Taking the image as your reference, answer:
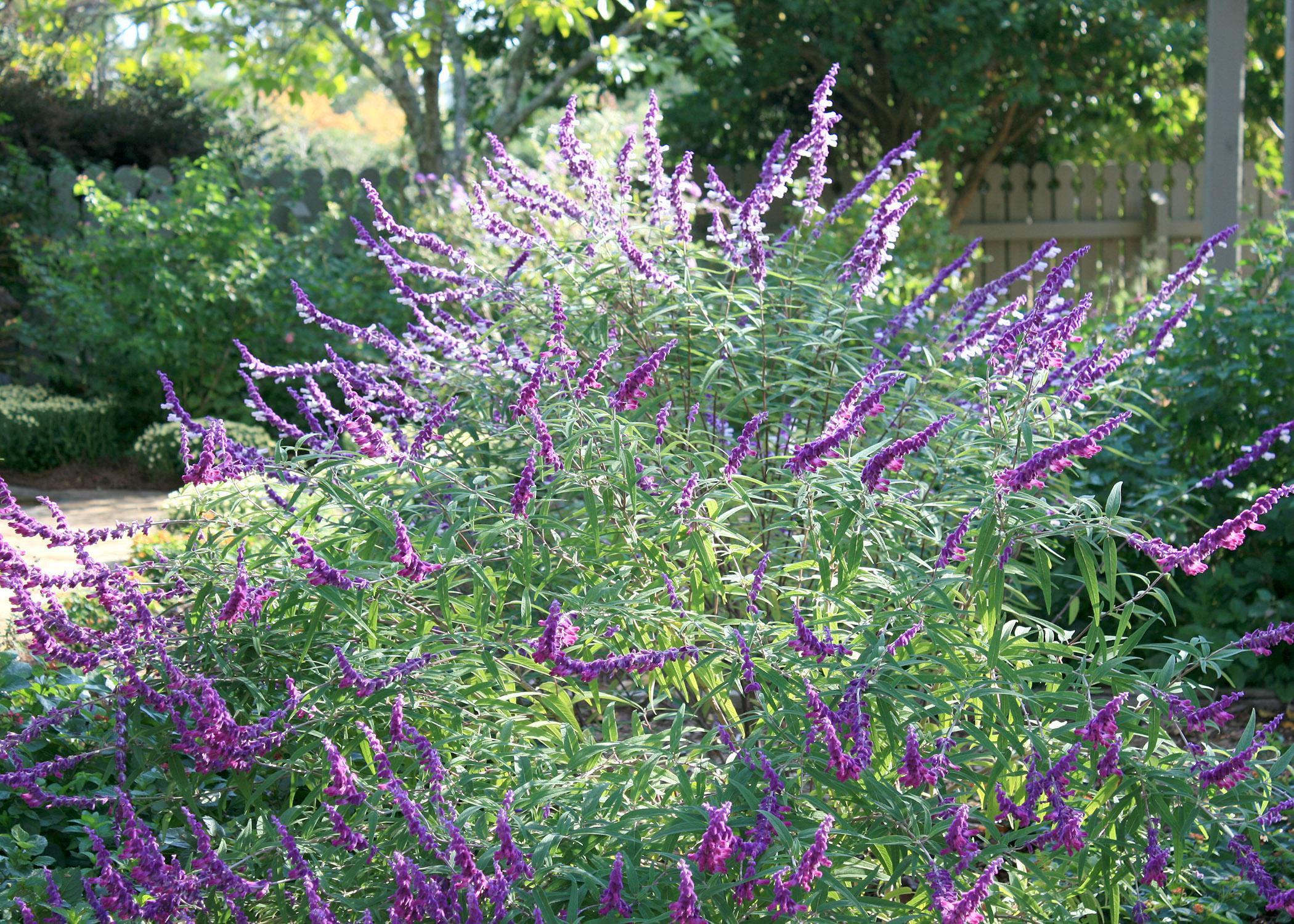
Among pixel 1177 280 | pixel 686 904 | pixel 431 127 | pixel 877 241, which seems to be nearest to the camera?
pixel 686 904

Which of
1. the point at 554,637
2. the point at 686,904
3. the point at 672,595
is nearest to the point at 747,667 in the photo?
the point at 672,595

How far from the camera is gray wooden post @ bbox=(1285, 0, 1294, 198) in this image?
7148 mm

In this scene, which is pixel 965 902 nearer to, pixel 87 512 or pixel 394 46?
pixel 87 512

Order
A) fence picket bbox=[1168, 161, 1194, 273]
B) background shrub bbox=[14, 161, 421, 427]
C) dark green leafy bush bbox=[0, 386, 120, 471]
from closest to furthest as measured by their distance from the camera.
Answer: dark green leafy bush bbox=[0, 386, 120, 471], background shrub bbox=[14, 161, 421, 427], fence picket bbox=[1168, 161, 1194, 273]

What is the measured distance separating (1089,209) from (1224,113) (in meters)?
5.93

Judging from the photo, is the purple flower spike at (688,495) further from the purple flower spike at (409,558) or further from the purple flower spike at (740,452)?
the purple flower spike at (409,558)

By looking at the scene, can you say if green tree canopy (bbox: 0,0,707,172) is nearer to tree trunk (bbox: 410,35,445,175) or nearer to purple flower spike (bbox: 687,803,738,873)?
tree trunk (bbox: 410,35,445,175)

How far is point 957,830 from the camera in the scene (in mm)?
1777

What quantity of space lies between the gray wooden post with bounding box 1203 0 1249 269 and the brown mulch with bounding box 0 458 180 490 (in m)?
7.02

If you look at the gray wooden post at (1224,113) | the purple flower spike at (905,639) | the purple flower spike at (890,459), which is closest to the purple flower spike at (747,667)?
the purple flower spike at (905,639)

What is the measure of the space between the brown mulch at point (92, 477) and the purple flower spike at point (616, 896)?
657cm

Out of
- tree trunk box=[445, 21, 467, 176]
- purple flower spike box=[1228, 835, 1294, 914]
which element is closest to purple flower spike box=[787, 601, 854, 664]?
purple flower spike box=[1228, 835, 1294, 914]

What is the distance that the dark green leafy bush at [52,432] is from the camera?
8031mm

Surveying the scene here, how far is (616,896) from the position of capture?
1.77m
